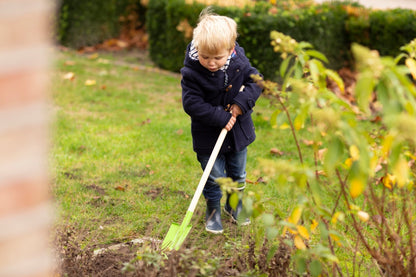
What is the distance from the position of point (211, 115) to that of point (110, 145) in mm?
2056

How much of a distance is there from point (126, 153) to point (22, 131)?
363cm

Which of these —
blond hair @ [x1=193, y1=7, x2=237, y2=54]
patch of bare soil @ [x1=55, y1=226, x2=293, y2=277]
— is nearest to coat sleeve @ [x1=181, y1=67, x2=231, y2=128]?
blond hair @ [x1=193, y1=7, x2=237, y2=54]

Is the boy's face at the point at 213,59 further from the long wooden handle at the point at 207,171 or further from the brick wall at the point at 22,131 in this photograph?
the brick wall at the point at 22,131

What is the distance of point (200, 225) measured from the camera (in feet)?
12.0

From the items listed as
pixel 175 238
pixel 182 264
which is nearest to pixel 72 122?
pixel 175 238

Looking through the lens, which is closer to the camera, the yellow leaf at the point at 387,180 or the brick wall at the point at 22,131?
the brick wall at the point at 22,131

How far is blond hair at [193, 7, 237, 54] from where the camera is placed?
9.77 feet

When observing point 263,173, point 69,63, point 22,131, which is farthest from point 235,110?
point 69,63

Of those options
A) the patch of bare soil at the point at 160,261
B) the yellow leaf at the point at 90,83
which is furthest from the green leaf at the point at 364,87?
the yellow leaf at the point at 90,83

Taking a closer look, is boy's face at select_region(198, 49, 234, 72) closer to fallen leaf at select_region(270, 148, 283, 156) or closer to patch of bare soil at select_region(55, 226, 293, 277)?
patch of bare soil at select_region(55, 226, 293, 277)

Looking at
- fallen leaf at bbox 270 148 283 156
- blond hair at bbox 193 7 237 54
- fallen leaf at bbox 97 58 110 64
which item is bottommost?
fallen leaf at bbox 97 58 110 64

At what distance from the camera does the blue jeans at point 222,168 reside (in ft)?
11.3

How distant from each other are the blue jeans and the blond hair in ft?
2.55

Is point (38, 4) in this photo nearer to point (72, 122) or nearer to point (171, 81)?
point (72, 122)
